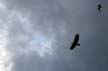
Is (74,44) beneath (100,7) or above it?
beneath

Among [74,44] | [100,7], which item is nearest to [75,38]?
[74,44]

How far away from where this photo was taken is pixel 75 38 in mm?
174000

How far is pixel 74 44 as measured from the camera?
17612 centimetres

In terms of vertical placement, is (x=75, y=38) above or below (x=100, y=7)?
below

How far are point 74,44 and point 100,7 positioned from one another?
864 inches

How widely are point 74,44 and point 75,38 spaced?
3.64 metres

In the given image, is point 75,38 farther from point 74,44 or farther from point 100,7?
point 100,7

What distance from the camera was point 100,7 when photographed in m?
176

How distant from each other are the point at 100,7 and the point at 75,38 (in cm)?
1949
